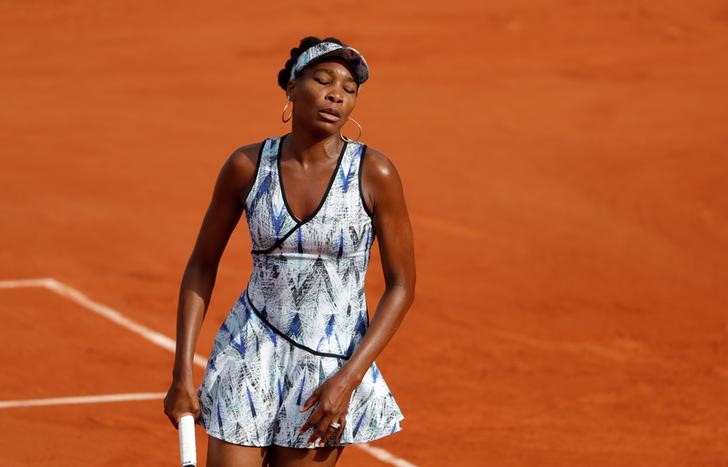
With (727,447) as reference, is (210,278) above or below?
above

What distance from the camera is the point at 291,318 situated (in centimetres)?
459

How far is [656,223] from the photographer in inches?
570

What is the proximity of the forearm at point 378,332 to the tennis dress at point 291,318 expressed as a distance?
136mm

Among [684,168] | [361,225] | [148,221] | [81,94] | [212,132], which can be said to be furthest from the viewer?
[81,94]

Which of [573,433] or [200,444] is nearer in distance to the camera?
[200,444]

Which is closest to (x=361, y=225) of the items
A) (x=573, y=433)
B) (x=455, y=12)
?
(x=573, y=433)

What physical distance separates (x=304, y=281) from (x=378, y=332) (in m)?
0.30

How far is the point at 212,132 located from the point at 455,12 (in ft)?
22.5

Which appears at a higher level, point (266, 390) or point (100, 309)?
point (266, 390)

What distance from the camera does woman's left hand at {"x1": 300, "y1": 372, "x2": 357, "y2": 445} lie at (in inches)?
174

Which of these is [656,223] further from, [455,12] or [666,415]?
[455,12]

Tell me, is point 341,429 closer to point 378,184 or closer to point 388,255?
point 388,255

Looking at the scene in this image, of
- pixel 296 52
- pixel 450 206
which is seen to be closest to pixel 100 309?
pixel 450 206

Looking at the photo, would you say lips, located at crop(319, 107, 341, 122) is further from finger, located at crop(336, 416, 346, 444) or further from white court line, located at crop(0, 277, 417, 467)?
white court line, located at crop(0, 277, 417, 467)
